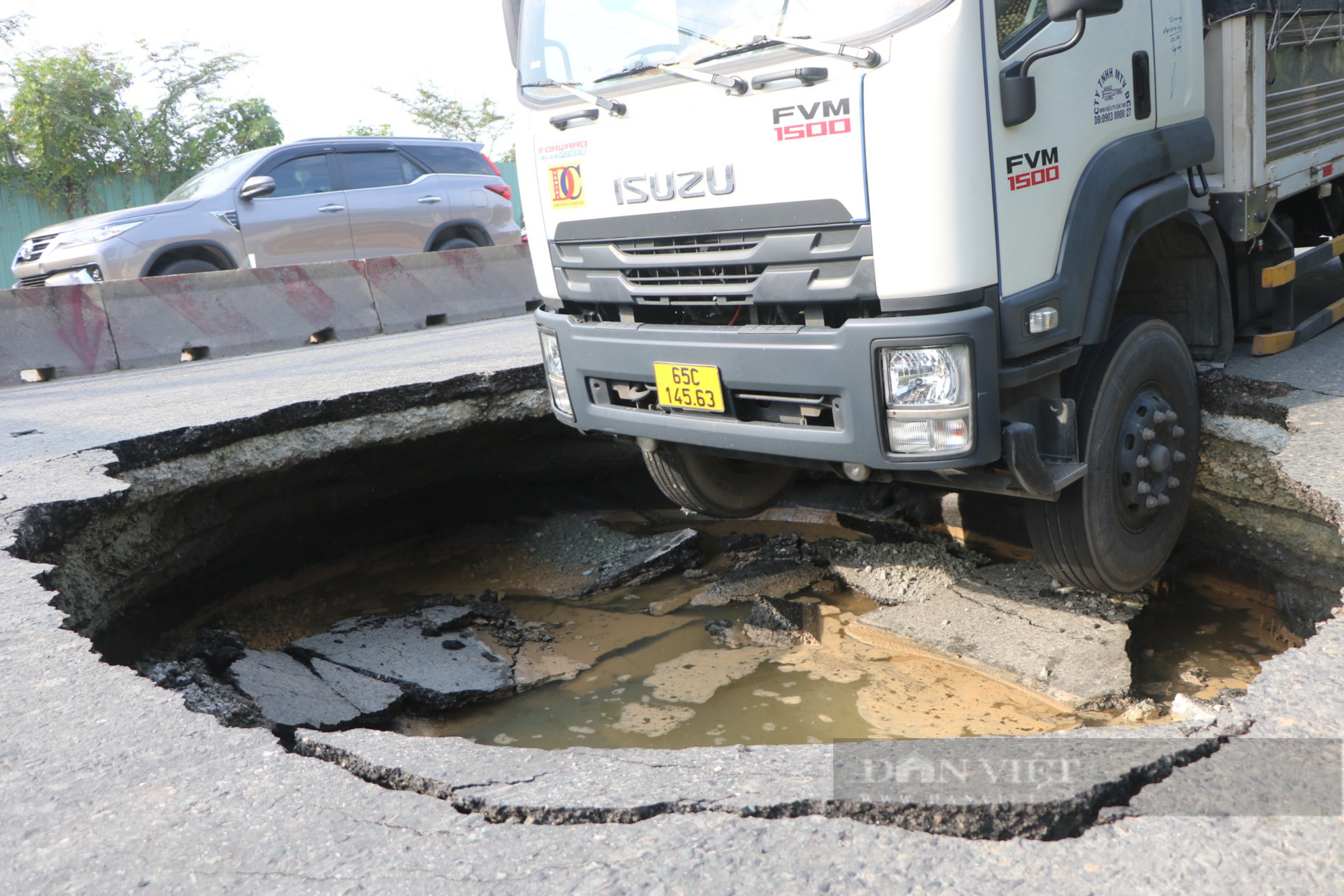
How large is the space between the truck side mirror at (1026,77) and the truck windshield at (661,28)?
30 cm

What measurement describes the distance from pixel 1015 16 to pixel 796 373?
1.24 m

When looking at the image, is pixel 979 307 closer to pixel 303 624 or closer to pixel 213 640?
pixel 213 640

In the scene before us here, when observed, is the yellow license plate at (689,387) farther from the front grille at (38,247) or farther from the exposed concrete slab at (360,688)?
the front grille at (38,247)

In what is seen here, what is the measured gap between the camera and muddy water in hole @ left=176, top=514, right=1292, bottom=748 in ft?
11.0

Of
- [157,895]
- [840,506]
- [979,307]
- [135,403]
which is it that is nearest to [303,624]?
[135,403]

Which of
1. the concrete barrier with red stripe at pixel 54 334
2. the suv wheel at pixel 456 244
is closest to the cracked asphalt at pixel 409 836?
the concrete barrier with red stripe at pixel 54 334

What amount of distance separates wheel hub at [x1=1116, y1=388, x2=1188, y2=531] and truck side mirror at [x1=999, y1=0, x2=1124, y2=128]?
120cm

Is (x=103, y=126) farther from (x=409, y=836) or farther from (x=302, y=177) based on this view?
(x=409, y=836)

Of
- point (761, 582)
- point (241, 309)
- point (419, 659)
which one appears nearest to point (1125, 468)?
point (761, 582)

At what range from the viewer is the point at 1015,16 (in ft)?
9.14

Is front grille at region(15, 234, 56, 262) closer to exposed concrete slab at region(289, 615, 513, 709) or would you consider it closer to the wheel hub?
exposed concrete slab at region(289, 615, 513, 709)

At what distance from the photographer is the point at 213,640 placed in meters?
4.16

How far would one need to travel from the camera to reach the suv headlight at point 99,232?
8.27m

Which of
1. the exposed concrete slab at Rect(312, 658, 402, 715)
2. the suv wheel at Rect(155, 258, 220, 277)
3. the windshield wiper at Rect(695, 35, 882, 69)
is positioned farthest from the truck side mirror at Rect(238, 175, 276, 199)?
the windshield wiper at Rect(695, 35, 882, 69)
